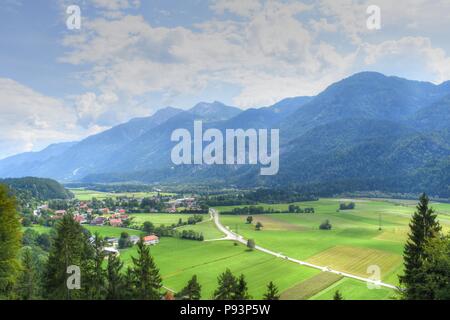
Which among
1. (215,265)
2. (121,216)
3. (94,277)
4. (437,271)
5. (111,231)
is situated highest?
(437,271)

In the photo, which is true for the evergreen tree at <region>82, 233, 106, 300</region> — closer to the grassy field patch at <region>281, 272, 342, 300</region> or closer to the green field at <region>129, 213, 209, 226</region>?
the grassy field patch at <region>281, 272, 342, 300</region>

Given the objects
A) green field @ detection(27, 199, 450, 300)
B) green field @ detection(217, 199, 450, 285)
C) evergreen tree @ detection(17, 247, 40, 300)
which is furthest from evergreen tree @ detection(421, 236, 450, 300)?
green field @ detection(217, 199, 450, 285)

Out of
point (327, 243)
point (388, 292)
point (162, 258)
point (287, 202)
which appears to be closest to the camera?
point (388, 292)

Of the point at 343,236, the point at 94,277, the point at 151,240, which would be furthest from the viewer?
the point at 343,236

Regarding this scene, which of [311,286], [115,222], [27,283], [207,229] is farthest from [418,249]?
[115,222]

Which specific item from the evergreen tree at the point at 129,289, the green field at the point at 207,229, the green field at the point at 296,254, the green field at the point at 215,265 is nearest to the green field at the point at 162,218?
the green field at the point at 296,254

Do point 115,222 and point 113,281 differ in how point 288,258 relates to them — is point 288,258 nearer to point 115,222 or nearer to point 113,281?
point 113,281

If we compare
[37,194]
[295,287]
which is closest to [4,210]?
[295,287]

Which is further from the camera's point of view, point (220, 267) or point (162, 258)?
point (162, 258)

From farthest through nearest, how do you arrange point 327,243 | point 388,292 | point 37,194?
point 37,194, point 327,243, point 388,292
